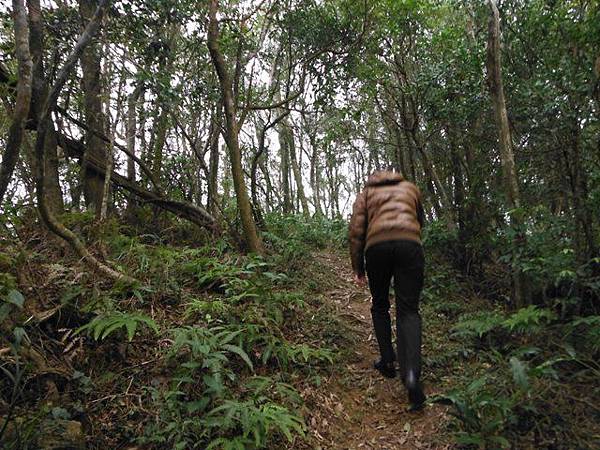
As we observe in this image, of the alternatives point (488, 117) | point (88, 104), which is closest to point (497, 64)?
point (488, 117)

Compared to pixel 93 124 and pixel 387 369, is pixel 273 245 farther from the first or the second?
pixel 387 369

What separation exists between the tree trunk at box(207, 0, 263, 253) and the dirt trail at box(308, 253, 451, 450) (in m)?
2.65

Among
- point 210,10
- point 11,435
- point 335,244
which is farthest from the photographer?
point 335,244

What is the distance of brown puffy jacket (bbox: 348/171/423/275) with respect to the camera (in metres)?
3.97

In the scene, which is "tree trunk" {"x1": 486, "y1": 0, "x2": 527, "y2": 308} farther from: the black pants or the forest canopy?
the black pants

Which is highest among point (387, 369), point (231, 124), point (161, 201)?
point (231, 124)

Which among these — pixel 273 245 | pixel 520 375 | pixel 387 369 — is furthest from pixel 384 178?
pixel 273 245

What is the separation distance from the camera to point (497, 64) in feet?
16.4

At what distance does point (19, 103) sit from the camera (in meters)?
3.27

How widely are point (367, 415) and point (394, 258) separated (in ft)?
4.92

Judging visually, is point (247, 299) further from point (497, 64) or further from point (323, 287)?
point (497, 64)

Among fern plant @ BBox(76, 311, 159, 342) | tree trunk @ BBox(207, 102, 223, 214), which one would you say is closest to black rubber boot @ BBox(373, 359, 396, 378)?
fern plant @ BBox(76, 311, 159, 342)

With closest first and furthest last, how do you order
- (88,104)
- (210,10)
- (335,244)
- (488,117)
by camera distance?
(210,10) < (88,104) < (488,117) < (335,244)

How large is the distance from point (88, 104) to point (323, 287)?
521cm
